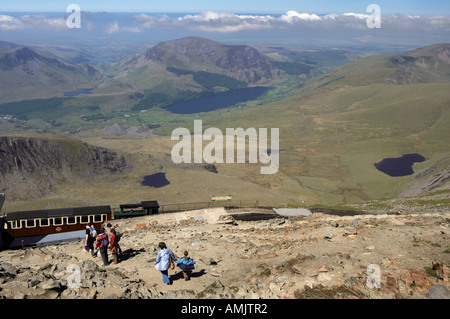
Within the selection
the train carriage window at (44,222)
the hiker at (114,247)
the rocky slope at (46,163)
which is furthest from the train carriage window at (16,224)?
the rocky slope at (46,163)

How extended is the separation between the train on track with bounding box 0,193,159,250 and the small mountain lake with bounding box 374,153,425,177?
138 m

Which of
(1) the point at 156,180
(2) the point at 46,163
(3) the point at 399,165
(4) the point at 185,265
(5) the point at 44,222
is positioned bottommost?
(3) the point at 399,165

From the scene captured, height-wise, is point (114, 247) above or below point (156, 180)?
A: above

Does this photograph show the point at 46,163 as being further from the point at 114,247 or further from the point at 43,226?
the point at 114,247

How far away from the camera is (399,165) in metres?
164

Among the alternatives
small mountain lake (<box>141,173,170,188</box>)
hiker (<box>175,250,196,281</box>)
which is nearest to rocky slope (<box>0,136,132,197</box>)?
small mountain lake (<box>141,173,170,188</box>)

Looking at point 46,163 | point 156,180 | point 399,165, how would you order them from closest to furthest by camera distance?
point 46,163 < point 156,180 < point 399,165

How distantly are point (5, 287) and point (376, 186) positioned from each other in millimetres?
138045

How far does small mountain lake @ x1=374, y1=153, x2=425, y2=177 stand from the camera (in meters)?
153

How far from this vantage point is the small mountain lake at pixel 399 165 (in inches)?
6019

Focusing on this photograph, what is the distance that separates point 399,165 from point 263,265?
6316 inches

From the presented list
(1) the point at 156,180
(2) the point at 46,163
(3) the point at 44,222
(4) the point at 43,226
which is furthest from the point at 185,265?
(2) the point at 46,163
